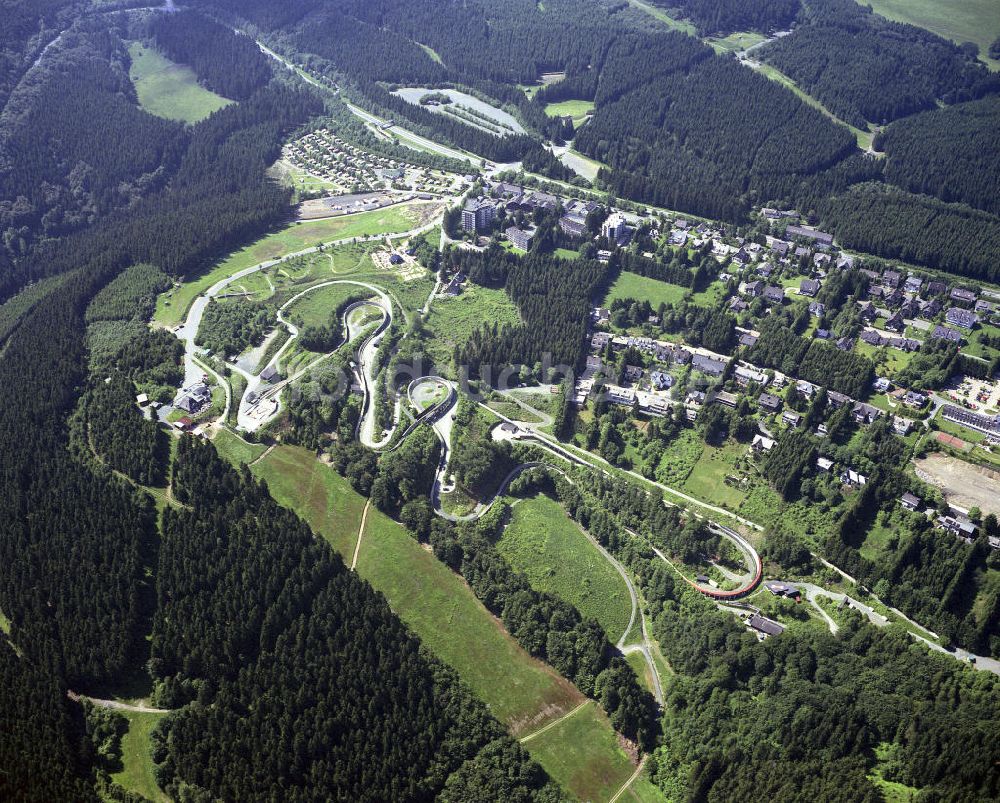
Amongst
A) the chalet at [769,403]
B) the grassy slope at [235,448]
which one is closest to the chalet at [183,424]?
the grassy slope at [235,448]

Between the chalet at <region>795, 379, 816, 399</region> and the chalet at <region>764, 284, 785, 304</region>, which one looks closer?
the chalet at <region>795, 379, 816, 399</region>

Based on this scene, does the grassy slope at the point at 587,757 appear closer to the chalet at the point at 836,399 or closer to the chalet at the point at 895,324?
the chalet at the point at 836,399

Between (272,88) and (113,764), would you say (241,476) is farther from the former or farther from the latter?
(272,88)

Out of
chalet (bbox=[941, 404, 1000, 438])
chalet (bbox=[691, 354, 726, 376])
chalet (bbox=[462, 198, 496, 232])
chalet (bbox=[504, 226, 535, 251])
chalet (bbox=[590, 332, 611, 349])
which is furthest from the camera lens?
chalet (bbox=[462, 198, 496, 232])

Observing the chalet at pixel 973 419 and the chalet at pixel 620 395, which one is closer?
the chalet at pixel 973 419

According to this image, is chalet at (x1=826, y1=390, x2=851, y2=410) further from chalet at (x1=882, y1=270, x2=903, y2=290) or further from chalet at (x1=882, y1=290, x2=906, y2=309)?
chalet at (x1=882, y1=270, x2=903, y2=290)

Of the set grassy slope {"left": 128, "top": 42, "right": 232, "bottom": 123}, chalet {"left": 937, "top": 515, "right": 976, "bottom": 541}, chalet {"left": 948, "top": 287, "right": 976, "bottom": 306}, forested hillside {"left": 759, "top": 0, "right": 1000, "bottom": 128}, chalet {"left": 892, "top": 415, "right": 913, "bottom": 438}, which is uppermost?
forested hillside {"left": 759, "top": 0, "right": 1000, "bottom": 128}

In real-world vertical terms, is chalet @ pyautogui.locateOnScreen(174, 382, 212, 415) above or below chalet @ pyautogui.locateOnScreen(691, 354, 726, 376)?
below

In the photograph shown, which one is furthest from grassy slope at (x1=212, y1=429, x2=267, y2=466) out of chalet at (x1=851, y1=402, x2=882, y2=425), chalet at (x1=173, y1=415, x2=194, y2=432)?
chalet at (x1=851, y1=402, x2=882, y2=425)
